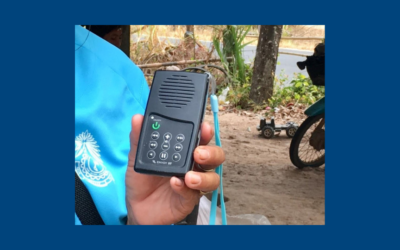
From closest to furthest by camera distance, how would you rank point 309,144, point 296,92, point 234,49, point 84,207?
1. point 84,207
2. point 309,144
3. point 296,92
4. point 234,49

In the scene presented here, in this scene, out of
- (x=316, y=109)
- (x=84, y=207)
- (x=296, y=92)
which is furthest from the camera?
(x=296, y=92)

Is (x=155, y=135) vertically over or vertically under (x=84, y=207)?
over

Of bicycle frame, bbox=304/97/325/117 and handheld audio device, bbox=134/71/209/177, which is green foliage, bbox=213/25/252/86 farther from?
handheld audio device, bbox=134/71/209/177

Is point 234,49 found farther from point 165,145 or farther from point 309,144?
point 165,145

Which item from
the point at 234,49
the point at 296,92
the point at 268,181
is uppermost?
the point at 234,49

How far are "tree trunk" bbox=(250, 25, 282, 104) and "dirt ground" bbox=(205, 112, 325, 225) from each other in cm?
25

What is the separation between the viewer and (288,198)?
2002mm

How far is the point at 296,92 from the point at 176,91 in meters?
2.62

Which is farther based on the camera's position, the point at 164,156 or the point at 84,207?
the point at 84,207

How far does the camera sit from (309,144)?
7.34ft

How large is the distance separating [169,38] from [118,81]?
228 cm

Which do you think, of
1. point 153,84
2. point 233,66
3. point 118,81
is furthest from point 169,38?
point 153,84

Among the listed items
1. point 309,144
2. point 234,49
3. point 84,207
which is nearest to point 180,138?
point 84,207

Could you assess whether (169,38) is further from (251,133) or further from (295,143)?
(295,143)
